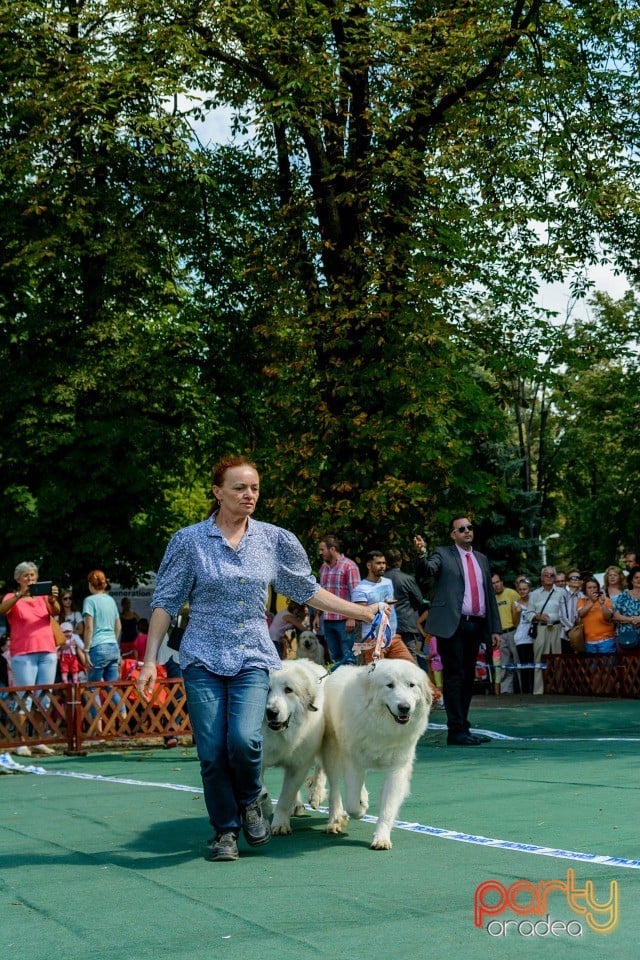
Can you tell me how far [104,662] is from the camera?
15.7 metres

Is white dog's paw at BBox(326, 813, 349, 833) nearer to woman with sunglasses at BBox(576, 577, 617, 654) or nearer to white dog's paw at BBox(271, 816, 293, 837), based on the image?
white dog's paw at BBox(271, 816, 293, 837)

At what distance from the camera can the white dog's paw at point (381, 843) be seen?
662cm

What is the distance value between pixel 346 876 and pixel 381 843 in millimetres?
746

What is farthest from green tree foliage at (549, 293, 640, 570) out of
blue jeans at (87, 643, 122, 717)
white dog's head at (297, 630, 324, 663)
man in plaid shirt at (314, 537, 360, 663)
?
blue jeans at (87, 643, 122, 717)

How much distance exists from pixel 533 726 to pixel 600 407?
32.5 metres

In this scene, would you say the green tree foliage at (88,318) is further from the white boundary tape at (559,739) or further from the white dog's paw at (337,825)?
the white dog's paw at (337,825)

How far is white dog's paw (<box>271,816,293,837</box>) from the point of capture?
721 centimetres

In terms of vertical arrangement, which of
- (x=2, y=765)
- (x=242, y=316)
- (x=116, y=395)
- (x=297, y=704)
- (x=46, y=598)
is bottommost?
(x=2, y=765)

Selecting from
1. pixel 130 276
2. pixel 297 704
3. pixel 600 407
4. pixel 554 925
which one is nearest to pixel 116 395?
pixel 130 276

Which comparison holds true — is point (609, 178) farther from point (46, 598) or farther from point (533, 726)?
point (46, 598)

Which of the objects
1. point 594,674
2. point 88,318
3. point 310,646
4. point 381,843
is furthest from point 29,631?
point 88,318

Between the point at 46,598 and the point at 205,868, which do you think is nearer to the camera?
the point at 205,868

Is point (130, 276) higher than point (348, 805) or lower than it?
higher

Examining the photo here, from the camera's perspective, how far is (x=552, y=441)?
5181 cm
